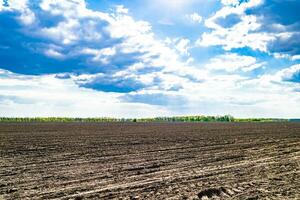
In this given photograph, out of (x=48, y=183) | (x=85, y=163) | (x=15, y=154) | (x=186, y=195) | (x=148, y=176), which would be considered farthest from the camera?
(x=15, y=154)

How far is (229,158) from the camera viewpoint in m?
16.1

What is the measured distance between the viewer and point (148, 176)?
11.7 metres

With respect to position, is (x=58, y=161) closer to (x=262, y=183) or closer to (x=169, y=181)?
(x=169, y=181)

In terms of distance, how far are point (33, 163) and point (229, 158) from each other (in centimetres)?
844

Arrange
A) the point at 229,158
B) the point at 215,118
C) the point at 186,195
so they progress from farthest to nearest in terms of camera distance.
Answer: the point at 215,118 → the point at 229,158 → the point at 186,195

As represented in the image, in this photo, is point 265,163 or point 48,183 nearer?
point 48,183

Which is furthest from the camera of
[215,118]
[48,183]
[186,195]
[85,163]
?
[215,118]

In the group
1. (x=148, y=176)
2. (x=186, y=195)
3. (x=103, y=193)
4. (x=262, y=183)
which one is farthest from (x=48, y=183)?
(x=262, y=183)

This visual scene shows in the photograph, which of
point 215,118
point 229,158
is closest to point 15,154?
point 229,158

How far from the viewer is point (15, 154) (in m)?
17.8

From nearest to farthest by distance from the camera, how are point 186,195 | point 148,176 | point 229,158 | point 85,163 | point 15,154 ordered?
point 186,195 → point 148,176 → point 85,163 → point 229,158 → point 15,154

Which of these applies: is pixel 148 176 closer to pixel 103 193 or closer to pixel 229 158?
pixel 103 193

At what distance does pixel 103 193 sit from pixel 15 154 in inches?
393

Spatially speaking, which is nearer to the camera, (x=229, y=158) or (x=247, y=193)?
(x=247, y=193)
